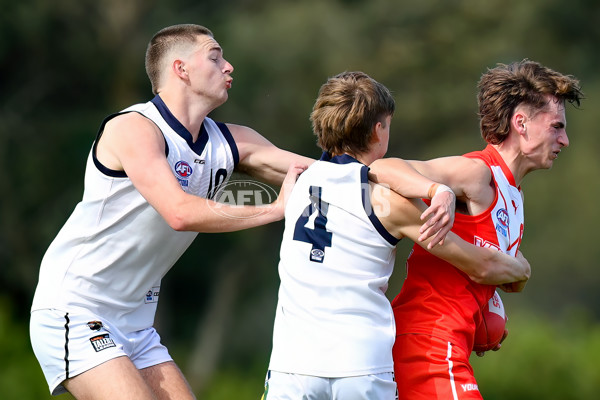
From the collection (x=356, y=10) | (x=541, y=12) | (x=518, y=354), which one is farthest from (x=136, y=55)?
(x=518, y=354)

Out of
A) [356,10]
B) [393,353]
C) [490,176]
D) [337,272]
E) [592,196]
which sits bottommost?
[393,353]

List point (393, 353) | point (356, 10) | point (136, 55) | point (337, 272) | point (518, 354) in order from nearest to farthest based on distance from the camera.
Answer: point (337, 272)
point (393, 353)
point (518, 354)
point (136, 55)
point (356, 10)

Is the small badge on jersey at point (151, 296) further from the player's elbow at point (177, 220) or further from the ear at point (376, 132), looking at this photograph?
the ear at point (376, 132)

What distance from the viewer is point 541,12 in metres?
22.1

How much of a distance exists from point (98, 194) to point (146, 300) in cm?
67

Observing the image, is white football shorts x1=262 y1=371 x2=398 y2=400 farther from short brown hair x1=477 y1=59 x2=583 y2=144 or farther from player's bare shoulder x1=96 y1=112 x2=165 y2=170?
short brown hair x1=477 y1=59 x2=583 y2=144

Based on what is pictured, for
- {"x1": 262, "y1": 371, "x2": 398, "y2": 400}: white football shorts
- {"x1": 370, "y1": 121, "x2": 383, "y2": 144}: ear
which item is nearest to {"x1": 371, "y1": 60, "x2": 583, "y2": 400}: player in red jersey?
{"x1": 370, "y1": 121, "x2": 383, "y2": 144}: ear

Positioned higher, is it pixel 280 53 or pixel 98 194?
pixel 280 53

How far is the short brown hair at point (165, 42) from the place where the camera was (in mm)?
5227

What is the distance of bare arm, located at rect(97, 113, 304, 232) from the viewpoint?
4.39m

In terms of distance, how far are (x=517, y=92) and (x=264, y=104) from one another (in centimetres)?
1578

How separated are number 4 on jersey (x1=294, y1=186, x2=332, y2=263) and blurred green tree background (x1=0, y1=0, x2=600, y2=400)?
51.5 feet

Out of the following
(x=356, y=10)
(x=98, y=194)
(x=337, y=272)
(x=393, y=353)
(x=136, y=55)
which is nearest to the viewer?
(x=337, y=272)

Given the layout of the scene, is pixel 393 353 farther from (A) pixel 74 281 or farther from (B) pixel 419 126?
(B) pixel 419 126
